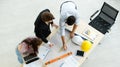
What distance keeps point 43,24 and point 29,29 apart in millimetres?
1326

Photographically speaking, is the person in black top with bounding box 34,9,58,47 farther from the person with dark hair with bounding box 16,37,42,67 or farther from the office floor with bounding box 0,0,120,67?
the office floor with bounding box 0,0,120,67

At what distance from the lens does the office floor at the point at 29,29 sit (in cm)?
488

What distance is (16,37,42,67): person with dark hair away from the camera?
3.63 meters

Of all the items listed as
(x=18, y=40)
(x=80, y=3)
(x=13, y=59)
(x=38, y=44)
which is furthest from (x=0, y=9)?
(x=38, y=44)

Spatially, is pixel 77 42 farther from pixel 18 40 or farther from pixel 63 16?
pixel 18 40

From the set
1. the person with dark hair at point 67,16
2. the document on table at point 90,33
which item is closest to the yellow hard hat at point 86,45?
the document on table at point 90,33

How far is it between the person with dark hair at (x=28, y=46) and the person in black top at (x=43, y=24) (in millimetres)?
358

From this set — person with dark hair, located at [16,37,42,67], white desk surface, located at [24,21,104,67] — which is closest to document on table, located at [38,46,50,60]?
white desk surface, located at [24,21,104,67]

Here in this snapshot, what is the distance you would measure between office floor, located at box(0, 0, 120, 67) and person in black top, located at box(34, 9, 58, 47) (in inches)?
38.3

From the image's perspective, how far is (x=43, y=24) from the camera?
3959 millimetres

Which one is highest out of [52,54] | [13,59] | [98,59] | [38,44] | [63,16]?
[63,16]

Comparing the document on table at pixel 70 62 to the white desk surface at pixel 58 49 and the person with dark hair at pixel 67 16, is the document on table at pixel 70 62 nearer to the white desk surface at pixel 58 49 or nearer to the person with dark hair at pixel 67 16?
the white desk surface at pixel 58 49

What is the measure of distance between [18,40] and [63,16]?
1532 mm

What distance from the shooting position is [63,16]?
3873 millimetres
